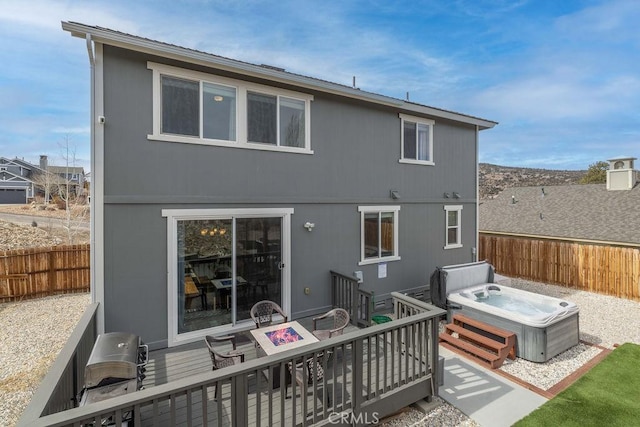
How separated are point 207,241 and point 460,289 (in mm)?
6436

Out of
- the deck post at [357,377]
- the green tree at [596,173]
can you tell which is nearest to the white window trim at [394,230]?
the deck post at [357,377]

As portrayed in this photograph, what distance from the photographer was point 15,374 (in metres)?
5.46

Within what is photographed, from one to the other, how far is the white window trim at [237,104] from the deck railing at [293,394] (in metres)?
3.77

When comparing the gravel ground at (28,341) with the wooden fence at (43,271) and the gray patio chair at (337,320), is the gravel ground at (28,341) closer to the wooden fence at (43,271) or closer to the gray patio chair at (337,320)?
the wooden fence at (43,271)

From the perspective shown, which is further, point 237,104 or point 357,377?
point 237,104

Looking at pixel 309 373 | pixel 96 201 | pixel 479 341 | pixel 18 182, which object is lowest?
pixel 479 341

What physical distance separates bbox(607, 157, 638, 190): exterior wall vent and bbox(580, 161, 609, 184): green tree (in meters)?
18.4

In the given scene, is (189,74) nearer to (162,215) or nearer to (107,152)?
(107,152)

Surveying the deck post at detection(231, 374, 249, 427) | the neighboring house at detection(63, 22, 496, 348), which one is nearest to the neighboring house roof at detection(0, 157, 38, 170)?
the neighboring house at detection(63, 22, 496, 348)

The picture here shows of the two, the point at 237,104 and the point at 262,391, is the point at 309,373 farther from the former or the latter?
the point at 237,104

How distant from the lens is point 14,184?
122ft

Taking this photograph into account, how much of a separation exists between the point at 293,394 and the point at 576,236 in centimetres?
1339

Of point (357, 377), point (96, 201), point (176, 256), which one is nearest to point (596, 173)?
point (357, 377)

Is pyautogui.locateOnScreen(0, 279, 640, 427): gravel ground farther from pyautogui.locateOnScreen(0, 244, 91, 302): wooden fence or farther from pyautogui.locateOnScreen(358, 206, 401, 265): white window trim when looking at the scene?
pyautogui.locateOnScreen(358, 206, 401, 265): white window trim
